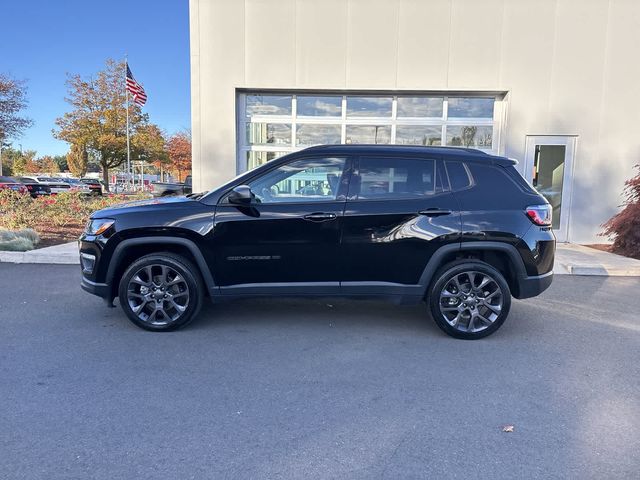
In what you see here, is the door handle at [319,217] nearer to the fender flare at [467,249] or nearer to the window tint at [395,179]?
the window tint at [395,179]

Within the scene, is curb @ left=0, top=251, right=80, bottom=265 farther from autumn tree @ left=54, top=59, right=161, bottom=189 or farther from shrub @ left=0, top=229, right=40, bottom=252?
autumn tree @ left=54, top=59, right=161, bottom=189

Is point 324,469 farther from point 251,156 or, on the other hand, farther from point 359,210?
point 251,156

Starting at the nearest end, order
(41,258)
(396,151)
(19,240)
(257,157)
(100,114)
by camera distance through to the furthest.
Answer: (396,151)
(41,258)
(19,240)
(257,157)
(100,114)

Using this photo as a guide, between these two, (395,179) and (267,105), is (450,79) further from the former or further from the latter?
(395,179)

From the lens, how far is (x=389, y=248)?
468cm

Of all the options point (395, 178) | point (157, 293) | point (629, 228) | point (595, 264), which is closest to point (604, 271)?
point (595, 264)

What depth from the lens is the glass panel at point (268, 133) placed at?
11.8 meters

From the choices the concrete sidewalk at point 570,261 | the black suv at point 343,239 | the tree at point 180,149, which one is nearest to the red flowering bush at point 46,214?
the concrete sidewalk at point 570,261

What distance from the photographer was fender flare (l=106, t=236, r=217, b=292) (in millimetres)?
4668

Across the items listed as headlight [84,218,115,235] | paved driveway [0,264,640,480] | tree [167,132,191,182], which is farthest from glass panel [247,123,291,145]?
tree [167,132,191,182]

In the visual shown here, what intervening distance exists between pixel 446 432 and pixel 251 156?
9813 mm

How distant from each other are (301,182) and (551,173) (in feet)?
29.1

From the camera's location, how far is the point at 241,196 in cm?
450

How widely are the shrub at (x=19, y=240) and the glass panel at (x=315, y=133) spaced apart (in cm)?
627
